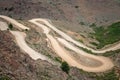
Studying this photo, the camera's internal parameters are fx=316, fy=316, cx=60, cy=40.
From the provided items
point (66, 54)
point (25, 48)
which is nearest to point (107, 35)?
point (66, 54)

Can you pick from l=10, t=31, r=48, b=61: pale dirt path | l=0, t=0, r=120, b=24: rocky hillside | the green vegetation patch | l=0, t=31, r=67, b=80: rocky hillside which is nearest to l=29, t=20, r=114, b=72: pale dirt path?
l=10, t=31, r=48, b=61: pale dirt path

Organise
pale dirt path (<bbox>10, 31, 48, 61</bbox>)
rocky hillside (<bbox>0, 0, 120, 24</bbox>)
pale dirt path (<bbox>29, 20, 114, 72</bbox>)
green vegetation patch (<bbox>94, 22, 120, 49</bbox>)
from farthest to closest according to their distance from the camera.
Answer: rocky hillside (<bbox>0, 0, 120, 24</bbox>)
green vegetation patch (<bbox>94, 22, 120, 49</bbox>)
pale dirt path (<bbox>29, 20, 114, 72</bbox>)
pale dirt path (<bbox>10, 31, 48, 61</bbox>)

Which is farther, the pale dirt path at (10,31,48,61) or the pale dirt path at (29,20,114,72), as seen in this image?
the pale dirt path at (29,20,114,72)

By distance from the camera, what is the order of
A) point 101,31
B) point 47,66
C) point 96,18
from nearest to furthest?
point 47,66
point 101,31
point 96,18

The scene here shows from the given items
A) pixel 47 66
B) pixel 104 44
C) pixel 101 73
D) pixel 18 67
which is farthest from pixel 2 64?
pixel 104 44

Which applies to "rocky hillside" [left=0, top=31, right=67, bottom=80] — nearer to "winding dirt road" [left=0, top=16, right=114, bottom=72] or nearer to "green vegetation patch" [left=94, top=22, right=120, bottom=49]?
"winding dirt road" [left=0, top=16, right=114, bottom=72]

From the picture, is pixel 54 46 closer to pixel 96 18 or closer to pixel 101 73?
pixel 101 73

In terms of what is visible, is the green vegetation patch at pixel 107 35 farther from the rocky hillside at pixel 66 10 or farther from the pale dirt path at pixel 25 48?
the pale dirt path at pixel 25 48
